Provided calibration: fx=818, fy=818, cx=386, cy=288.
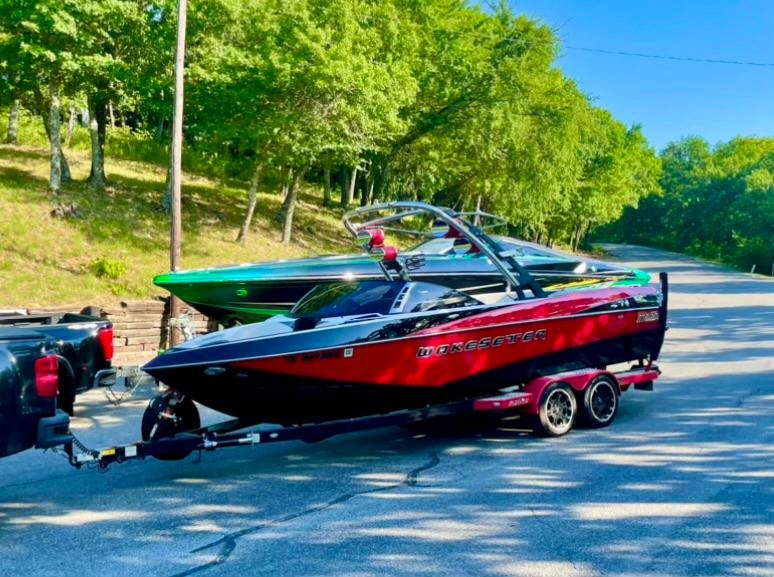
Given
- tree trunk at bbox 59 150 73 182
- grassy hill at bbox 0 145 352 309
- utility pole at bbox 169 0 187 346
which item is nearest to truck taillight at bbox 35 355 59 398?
utility pole at bbox 169 0 187 346

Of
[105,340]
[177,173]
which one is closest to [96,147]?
[177,173]

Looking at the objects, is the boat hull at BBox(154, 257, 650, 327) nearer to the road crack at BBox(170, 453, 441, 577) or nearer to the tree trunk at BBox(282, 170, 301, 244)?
the road crack at BBox(170, 453, 441, 577)

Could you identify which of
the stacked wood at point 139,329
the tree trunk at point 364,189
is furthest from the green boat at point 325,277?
the tree trunk at point 364,189

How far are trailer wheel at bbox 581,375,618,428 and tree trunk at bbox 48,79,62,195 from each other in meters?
18.4

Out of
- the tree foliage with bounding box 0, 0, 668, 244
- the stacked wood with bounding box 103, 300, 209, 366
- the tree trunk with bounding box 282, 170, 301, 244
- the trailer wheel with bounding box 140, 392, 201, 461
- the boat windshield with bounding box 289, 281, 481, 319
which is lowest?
the stacked wood with bounding box 103, 300, 209, 366

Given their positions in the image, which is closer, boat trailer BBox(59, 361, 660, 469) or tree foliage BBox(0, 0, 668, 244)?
boat trailer BBox(59, 361, 660, 469)

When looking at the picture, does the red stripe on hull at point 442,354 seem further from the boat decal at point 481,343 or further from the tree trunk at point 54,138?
the tree trunk at point 54,138

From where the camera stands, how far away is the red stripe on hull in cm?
697

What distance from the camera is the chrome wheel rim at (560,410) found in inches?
323

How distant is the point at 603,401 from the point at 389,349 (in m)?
2.74

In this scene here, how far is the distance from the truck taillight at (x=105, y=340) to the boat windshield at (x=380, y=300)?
9.08ft

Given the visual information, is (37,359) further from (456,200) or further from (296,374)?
(456,200)

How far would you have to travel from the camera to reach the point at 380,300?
25.0 feet

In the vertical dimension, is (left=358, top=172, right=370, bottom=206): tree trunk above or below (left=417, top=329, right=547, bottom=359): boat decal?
above
